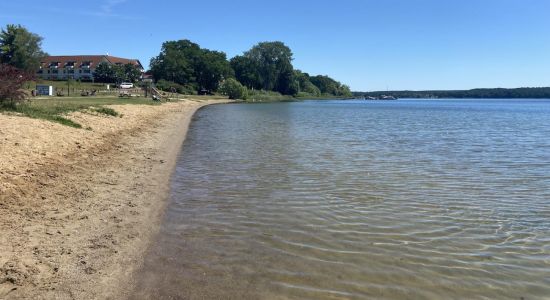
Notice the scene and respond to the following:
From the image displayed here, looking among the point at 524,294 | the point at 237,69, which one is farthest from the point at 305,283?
the point at 237,69

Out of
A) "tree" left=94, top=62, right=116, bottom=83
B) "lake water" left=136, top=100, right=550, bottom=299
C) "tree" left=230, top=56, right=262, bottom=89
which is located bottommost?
"lake water" left=136, top=100, right=550, bottom=299

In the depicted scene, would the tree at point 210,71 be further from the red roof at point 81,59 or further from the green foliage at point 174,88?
the red roof at point 81,59

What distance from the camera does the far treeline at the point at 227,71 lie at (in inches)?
5118

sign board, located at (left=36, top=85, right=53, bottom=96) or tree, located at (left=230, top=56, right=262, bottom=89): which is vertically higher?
tree, located at (left=230, top=56, right=262, bottom=89)

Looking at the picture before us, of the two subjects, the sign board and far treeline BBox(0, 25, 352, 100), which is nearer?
the sign board

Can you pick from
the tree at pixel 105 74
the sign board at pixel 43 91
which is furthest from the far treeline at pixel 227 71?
the sign board at pixel 43 91

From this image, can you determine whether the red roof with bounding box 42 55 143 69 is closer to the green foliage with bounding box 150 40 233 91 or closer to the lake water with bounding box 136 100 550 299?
the green foliage with bounding box 150 40 233 91

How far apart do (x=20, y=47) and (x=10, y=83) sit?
3701 inches

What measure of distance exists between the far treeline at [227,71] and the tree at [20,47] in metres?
29.0

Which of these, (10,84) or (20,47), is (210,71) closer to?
(20,47)

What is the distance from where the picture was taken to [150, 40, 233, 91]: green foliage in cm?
13000

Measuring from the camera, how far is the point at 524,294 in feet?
18.4

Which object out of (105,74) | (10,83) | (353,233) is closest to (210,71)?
(105,74)

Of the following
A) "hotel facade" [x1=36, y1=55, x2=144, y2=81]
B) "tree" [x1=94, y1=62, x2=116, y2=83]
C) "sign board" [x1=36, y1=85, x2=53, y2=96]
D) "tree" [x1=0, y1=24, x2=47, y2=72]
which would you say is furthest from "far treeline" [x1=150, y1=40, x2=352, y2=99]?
"sign board" [x1=36, y1=85, x2=53, y2=96]
